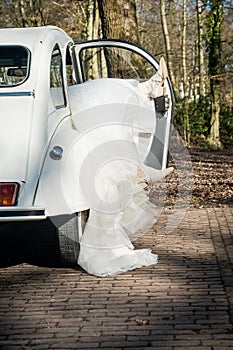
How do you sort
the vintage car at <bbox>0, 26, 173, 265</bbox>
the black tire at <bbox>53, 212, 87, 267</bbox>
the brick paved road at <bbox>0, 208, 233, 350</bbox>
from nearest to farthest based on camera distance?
the brick paved road at <bbox>0, 208, 233, 350</bbox> → the vintage car at <bbox>0, 26, 173, 265</bbox> → the black tire at <bbox>53, 212, 87, 267</bbox>

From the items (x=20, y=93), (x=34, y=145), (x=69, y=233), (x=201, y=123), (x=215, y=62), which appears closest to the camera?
(x=34, y=145)

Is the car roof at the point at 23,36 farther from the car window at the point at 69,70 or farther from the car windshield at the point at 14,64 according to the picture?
the car window at the point at 69,70

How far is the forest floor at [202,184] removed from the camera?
1132 cm

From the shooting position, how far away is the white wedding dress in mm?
6770

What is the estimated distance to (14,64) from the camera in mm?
7227

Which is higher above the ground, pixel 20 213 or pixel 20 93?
pixel 20 93

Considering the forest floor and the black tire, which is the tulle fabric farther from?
the forest floor

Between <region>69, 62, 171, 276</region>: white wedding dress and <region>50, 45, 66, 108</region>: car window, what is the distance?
0.70 ft

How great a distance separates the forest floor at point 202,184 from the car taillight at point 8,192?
5042 mm

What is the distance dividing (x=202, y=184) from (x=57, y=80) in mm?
6662

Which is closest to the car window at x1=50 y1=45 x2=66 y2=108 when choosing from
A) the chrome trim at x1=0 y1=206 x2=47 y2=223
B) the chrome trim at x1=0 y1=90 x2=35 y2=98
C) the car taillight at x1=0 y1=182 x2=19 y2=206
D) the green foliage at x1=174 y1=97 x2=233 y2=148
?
the chrome trim at x1=0 y1=90 x2=35 y2=98

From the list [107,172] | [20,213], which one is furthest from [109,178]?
[20,213]

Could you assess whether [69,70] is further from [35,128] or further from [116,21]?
[116,21]

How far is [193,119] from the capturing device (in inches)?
985
